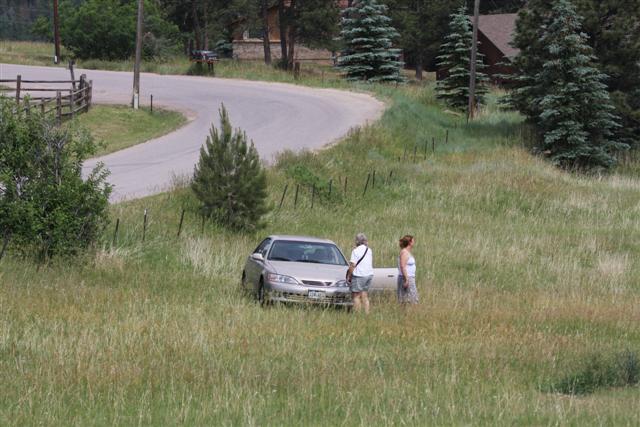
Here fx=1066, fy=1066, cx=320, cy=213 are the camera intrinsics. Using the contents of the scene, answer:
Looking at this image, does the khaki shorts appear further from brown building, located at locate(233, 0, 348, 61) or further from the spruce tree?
brown building, located at locate(233, 0, 348, 61)

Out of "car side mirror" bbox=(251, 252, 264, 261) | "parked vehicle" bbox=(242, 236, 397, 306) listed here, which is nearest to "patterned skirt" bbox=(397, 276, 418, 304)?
"parked vehicle" bbox=(242, 236, 397, 306)

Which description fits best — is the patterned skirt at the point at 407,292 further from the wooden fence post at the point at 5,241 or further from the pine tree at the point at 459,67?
the pine tree at the point at 459,67

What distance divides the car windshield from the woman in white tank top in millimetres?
1872

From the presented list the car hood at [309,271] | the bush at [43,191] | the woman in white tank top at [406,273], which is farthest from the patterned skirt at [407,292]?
the bush at [43,191]

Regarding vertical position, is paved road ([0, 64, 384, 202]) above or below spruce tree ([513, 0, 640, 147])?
below

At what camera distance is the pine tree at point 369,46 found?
6369cm

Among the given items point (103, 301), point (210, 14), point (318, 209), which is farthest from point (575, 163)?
point (210, 14)

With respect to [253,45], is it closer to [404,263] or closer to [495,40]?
[495,40]

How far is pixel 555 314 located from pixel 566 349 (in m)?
3.61

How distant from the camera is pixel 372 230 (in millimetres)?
29781

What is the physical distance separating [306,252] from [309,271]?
4.61 ft

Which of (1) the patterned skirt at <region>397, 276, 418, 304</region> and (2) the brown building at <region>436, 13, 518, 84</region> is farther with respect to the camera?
(2) the brown building at <region>436, 13, 518, 84</region>

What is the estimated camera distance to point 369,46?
210 ft

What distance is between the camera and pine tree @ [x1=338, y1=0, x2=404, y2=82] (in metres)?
63.7
